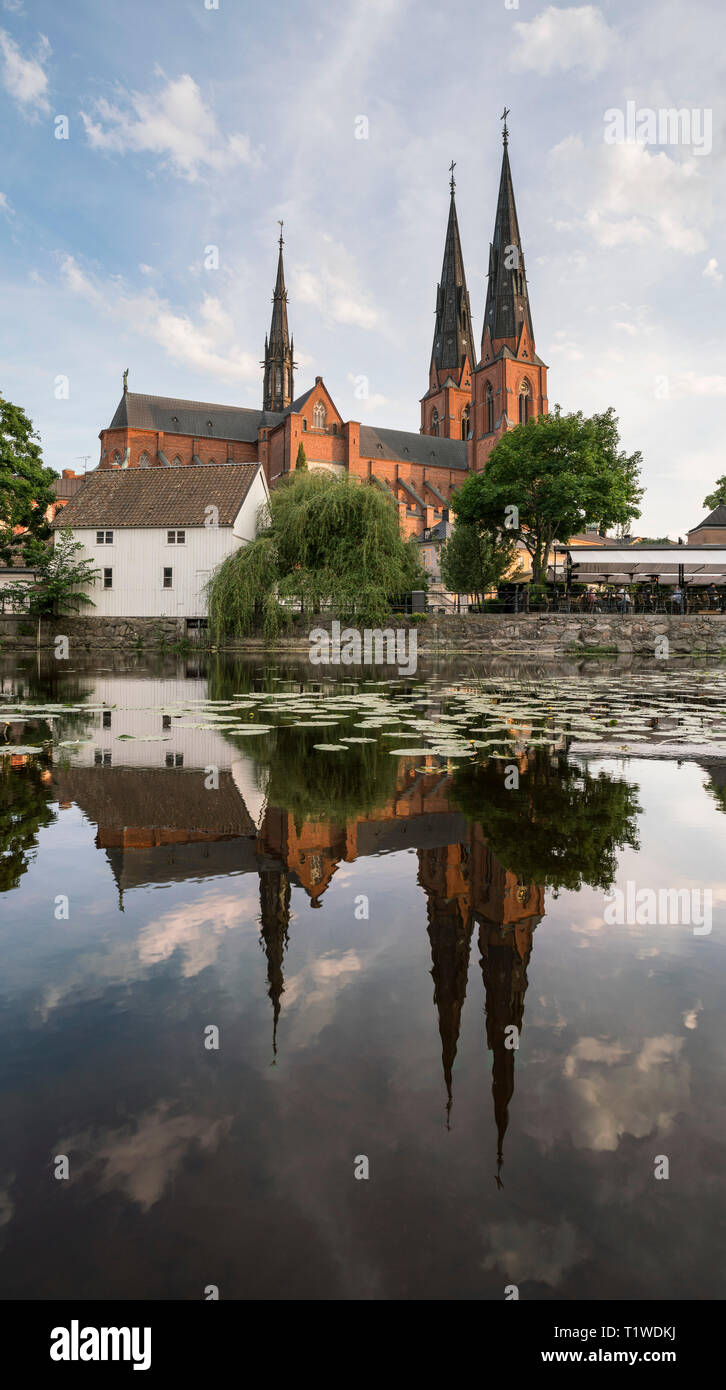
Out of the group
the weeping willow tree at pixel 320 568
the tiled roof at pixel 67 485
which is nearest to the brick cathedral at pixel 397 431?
the tiled roof at pixel 67 485

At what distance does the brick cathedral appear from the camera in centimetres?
7062

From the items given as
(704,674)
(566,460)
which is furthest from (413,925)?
(566,460)

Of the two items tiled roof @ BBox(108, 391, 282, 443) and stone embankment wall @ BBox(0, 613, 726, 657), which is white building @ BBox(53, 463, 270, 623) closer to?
stone embankment wall @ BBox(0, 613, 726, 657)

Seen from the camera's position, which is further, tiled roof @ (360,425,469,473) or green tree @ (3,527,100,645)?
tiled roof @ (360,425,469,473)

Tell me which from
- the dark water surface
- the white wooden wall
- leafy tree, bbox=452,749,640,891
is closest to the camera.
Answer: the dark water surface

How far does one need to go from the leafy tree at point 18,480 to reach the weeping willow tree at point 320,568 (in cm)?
1155

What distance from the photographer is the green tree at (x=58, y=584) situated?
33812 millimetres

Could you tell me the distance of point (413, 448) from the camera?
83438mm

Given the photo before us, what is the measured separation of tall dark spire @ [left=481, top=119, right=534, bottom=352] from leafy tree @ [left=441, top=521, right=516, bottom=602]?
36.1m

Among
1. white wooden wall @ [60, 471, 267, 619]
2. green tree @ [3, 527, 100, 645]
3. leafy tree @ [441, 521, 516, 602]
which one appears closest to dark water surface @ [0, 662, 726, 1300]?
green tree @ [3, 527, 100, 645]

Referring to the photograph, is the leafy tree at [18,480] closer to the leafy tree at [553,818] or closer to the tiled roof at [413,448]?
the leafy tree at [553,818]

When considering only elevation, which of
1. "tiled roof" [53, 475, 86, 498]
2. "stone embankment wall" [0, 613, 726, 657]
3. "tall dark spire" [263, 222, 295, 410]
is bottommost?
"stone embankment wall" [0, 613, 726, 657]
